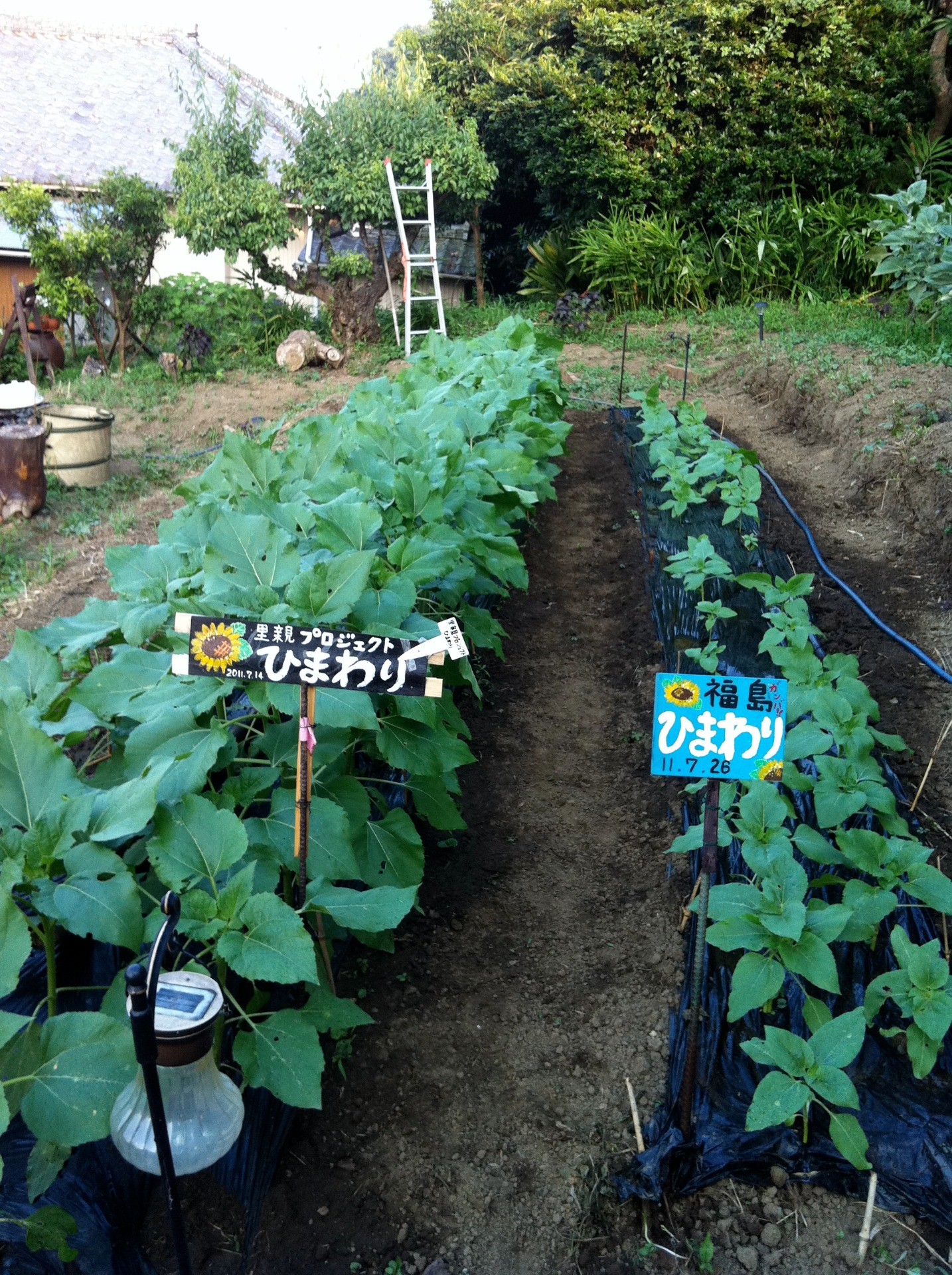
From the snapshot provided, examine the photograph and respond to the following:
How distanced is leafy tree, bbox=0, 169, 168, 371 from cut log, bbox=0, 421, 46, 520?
180 inches

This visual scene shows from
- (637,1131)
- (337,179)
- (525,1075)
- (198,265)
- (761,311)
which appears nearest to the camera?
(637,1131)

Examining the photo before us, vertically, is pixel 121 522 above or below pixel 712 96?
below

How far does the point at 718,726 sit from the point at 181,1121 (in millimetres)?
1083

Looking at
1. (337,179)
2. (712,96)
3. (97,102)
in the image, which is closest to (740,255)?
(712,96)

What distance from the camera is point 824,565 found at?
479 cm

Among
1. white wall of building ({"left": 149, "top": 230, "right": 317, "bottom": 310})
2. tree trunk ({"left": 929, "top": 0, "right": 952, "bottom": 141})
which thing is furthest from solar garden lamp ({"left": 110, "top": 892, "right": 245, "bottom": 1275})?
white wall of building ({"left": 149, "top": 230, "right": 317, "bottom": 310})

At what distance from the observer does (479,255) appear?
14.0 m

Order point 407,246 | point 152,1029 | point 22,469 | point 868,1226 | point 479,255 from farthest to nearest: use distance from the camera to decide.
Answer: point 479,255, point 407,246, point 22,469, point 868,1226, point 152,1029

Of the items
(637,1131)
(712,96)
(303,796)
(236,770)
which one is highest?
(712,96)

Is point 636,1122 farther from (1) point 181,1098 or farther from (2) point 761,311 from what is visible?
(2) point 761,311

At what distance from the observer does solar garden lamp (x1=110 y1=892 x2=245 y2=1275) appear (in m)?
1.27

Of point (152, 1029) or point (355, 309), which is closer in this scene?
point (152, 1029)

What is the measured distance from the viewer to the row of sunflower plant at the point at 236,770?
4.71 ft

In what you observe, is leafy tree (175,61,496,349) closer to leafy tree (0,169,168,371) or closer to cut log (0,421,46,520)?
leafy tree (0,169,168,371)
